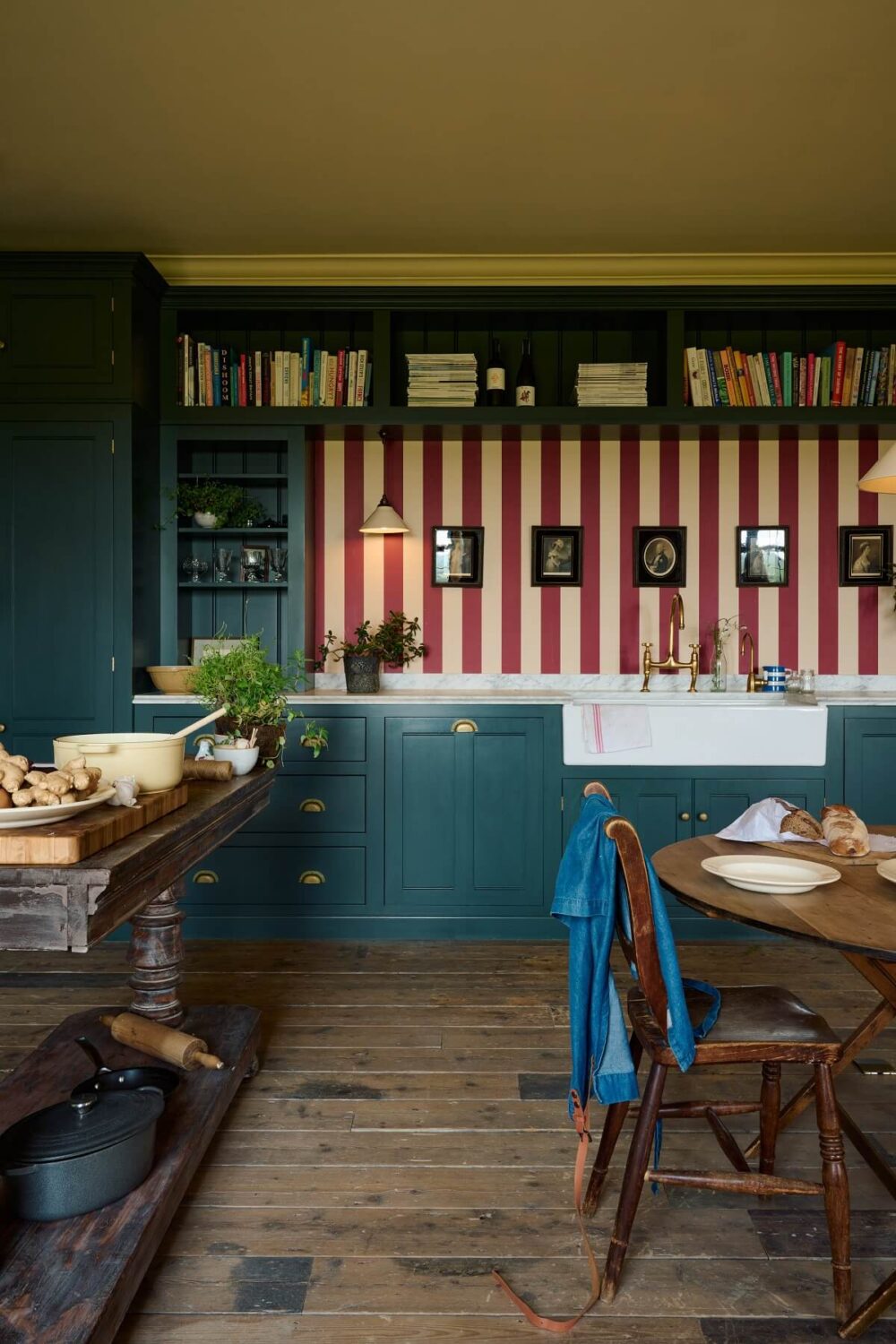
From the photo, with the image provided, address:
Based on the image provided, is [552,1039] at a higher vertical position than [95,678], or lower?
lower

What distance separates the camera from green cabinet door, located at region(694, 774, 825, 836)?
3.72 m

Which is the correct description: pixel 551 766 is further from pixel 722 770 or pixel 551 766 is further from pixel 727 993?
pixel 727 993

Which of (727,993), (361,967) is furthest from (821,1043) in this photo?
(361,967)

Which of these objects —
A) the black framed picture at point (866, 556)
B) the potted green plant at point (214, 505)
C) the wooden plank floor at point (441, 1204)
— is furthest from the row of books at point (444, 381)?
the wooden plank floor at point (441, 1204)

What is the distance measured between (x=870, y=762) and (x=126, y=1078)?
3068 millimetres

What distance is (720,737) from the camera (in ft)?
12.0

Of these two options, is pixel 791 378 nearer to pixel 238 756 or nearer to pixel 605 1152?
pixel 238 756

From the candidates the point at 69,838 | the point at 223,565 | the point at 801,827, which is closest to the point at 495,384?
the point at 223,565

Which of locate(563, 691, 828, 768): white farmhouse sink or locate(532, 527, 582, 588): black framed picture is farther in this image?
locate(532, 527, 582, 588): black framed picture

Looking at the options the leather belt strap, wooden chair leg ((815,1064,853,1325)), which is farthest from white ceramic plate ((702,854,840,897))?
the leather belt strap

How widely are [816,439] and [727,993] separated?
3.14 m

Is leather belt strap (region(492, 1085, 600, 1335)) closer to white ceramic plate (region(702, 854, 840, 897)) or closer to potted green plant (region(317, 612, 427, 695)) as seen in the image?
white ceramic plate (region(702, 854, 840, 897))

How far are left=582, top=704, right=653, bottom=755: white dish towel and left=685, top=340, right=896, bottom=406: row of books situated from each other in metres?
1.43

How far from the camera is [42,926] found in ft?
4.35
